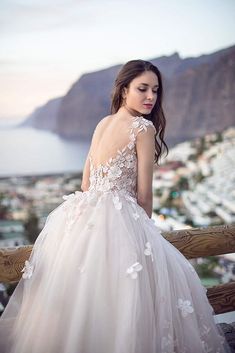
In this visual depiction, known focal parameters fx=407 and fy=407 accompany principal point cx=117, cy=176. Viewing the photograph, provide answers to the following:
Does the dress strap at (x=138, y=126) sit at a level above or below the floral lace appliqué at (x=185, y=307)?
above

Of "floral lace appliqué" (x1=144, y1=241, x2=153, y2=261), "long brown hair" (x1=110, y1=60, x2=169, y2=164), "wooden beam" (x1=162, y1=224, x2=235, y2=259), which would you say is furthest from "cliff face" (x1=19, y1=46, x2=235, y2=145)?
"floral lace appliqué" (x1=144, y1=241, x2=153, y2=261)

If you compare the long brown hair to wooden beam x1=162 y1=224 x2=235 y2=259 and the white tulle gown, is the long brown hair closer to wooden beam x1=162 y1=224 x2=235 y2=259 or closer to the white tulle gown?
the white tulle gown

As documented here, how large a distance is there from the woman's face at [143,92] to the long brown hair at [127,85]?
0.07 ft

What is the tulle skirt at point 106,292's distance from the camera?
1351 mm

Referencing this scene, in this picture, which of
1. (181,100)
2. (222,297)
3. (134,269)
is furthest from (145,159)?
(181,100)

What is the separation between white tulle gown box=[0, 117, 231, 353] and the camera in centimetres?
135

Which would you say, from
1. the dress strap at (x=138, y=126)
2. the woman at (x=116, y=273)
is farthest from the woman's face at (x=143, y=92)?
the dress strap at (x=138, y=126)

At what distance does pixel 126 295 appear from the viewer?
137 cm

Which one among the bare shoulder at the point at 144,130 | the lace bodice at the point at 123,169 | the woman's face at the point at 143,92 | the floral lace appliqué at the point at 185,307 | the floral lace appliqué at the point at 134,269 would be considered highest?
the woman's face at the point at 143,92

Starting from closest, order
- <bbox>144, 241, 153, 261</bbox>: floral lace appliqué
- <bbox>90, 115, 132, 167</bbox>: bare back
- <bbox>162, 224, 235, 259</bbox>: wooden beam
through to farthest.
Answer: <bbox>144, 241, 153, 261</bbox>: floral lace appliqué → <bbox>90, 115, 132, 167</bbox>: bare back → <bbox>162, 224, 235, 259</bbox>: wooden beam

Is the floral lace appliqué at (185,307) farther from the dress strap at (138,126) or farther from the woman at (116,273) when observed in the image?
the dress strap at (138,126)

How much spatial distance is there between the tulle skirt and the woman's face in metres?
0.37

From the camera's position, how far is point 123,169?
1.58m

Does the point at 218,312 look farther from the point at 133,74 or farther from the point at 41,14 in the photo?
the point at 41,14
